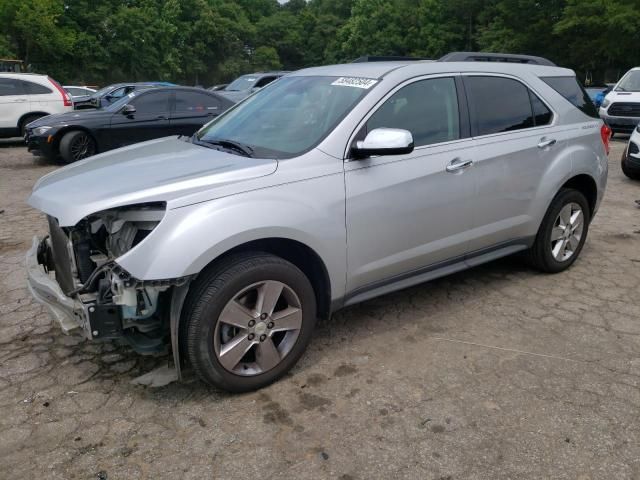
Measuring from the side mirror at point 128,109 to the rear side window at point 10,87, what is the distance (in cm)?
395

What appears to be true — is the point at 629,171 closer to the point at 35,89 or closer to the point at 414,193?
the point at 414,193

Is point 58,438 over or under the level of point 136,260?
under

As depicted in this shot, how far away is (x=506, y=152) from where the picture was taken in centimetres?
397

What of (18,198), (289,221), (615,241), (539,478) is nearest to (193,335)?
(289,221)

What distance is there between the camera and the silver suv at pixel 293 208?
8.94 feet

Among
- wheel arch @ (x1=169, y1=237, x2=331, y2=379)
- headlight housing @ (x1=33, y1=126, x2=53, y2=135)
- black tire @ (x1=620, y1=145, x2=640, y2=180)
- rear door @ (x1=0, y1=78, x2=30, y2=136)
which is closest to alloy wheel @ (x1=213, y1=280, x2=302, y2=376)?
wheel arch @ (x1=169, y1=237, x2=331, y2=379)

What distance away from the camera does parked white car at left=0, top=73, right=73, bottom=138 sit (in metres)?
12.4

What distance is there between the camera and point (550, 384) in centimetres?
312

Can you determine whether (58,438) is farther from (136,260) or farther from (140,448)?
(136,260)

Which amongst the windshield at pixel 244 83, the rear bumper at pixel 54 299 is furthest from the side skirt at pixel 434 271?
the windshield at pixel 244 83

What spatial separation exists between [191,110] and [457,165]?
802cm

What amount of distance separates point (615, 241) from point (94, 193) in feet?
16.7

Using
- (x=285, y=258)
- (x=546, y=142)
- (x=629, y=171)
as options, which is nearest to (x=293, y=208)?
(x=285, y=258)

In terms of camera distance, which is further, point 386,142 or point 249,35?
point 249,35
